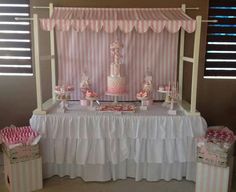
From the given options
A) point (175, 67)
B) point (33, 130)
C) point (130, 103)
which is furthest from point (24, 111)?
Answer: point (175, 67)

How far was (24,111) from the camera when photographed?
3.18 metres

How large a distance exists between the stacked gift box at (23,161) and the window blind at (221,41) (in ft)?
6.51

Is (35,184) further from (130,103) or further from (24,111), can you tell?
(130,103)

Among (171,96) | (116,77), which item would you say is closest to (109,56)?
Answer: (116,77)

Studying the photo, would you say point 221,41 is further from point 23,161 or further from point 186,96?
point 23,161

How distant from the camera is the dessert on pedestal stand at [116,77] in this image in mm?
2750

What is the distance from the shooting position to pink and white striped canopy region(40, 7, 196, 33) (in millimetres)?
2461

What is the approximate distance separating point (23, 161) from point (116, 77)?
3.75 feet

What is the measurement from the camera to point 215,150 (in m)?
2.35

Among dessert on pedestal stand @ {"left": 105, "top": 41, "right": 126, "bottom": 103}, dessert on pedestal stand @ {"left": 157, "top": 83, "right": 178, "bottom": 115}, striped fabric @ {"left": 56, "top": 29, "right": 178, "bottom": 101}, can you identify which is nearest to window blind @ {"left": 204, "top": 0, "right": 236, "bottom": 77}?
striped fabric @ {"left": 56, "top": 29, "right": 178, "bottom": 101}

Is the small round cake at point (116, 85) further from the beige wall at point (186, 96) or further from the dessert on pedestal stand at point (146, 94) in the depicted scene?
the beige wall at point (186, 96)

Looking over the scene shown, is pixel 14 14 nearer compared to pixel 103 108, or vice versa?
pixel 103 108

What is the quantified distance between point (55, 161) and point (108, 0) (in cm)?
173

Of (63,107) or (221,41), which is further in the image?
(221,41)
